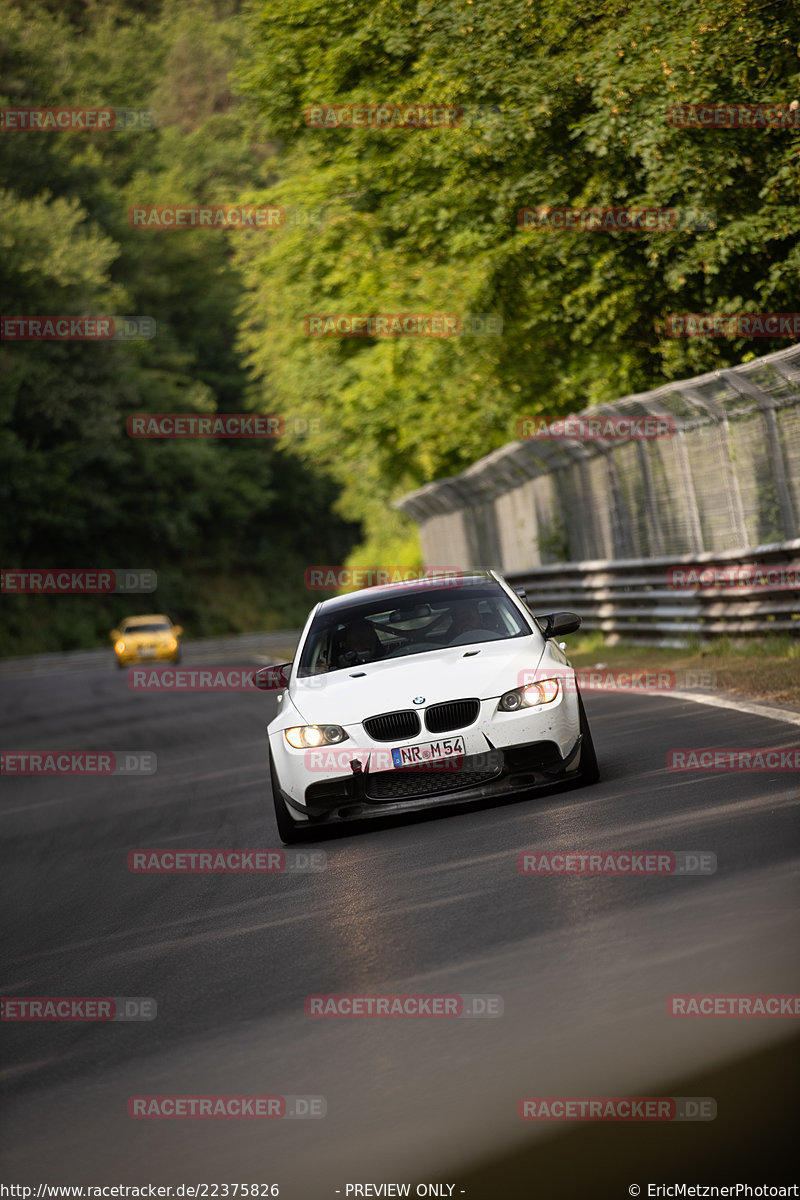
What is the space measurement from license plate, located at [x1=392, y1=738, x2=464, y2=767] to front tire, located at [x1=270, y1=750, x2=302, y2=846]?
31.7 inches

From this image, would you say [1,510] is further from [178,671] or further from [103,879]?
[103,879]

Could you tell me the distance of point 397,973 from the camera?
621 cm

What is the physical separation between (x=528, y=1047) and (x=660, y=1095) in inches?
26.4

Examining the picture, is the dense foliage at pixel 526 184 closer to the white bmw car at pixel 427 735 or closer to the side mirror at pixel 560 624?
the side mirror at pixel 560 624

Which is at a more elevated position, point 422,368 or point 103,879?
point 422,368

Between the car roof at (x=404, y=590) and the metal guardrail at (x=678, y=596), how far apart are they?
535 cm

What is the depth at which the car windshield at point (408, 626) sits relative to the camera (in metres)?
10.5

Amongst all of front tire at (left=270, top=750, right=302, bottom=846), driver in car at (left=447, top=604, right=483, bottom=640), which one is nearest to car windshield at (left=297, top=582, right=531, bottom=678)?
driver in car at (left=447, top=604, right=483, bottom=640)

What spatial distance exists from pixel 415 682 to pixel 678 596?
33.2 feet

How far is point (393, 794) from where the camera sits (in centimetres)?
941

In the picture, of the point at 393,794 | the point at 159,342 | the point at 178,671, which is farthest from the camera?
the point at 159,342

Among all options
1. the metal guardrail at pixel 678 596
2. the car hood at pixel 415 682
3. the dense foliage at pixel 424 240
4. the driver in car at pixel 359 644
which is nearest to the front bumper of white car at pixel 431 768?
the car hood at pixel 415 682

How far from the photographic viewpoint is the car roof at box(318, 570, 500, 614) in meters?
11.1

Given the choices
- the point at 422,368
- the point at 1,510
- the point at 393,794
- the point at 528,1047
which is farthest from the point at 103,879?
the point at 1,510
